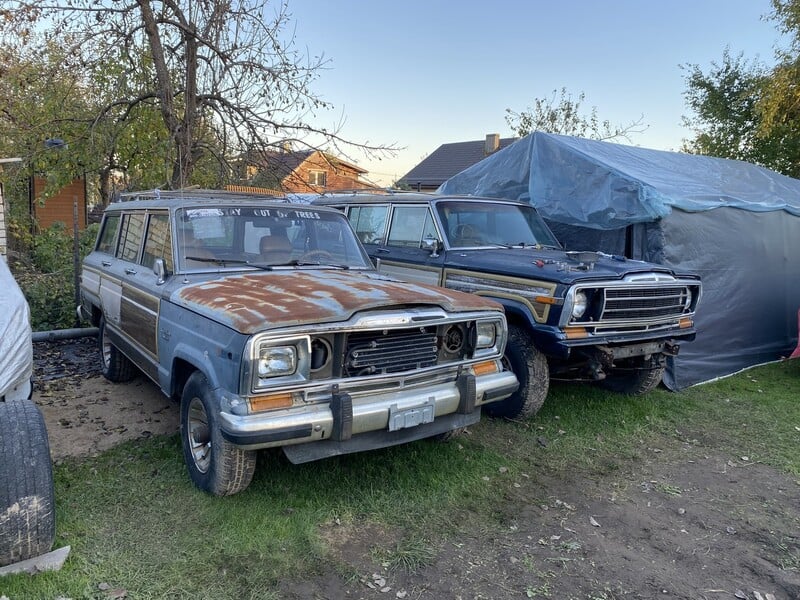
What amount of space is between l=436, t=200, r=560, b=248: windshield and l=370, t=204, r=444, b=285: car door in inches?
7.1

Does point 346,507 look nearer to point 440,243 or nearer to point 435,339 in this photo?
point 435,339

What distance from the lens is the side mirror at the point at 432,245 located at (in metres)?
6.04

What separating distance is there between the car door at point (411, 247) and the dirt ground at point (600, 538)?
8.31 ft

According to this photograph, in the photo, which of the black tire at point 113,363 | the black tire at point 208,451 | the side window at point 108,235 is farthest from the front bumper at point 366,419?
the side window at point 108,235

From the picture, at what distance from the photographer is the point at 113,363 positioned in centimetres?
565

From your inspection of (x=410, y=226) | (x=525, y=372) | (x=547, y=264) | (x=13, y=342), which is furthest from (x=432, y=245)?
(x=13, y=342)

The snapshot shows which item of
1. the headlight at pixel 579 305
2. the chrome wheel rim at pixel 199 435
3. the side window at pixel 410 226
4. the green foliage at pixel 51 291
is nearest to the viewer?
the chrome wheel rim at pixel 199 435

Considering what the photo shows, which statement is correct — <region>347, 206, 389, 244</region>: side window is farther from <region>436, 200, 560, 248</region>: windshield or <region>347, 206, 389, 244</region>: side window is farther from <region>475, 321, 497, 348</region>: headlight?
<region>475, 321, 497, 348</region>: headlight

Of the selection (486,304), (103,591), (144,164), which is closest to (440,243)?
(486,304)

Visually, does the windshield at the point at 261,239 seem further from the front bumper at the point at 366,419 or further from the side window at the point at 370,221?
the side window at the point at 370,221

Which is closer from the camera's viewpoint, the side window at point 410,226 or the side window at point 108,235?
the side window at point 108,235

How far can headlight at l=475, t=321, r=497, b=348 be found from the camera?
12.8 feet

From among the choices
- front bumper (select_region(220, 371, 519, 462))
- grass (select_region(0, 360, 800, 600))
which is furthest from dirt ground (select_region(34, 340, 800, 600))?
front bumper (select_region(220, 371, 519, 462))

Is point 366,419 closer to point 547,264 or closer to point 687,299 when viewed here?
point 547,264
